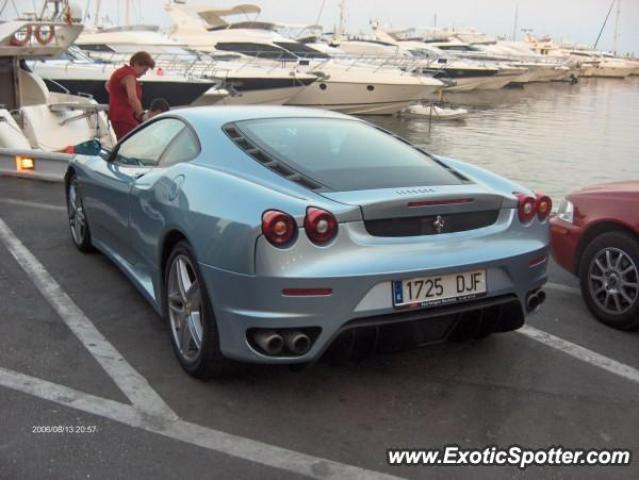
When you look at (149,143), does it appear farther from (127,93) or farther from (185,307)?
(127,93)

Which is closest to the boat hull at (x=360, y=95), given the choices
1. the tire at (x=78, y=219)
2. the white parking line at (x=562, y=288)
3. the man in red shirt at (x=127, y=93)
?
the man in red shirt at (x=127, y=93)

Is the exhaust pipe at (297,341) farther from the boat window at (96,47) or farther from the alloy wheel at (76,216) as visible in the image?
the boat window at (96,47)

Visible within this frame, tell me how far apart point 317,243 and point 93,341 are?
171 cm

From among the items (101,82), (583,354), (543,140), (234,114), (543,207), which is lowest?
(543,140)

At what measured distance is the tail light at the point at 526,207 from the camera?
3.57 m

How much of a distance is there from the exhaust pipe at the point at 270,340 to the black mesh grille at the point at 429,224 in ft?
2.03

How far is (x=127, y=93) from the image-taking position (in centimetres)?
811

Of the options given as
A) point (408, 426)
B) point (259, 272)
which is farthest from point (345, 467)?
point (259, 272)

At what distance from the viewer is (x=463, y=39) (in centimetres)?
8131

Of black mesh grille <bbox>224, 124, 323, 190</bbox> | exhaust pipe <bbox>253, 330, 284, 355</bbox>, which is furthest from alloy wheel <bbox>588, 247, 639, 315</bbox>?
exhaust pipe <bbox>253, 330, 284, 355</bbox>

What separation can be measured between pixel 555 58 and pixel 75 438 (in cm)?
6974

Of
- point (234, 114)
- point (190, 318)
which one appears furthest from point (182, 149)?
point (190, 318)

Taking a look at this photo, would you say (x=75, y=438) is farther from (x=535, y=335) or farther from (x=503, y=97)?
(x=503, y=97)

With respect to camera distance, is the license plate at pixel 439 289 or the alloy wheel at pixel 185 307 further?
the alloy wheel at pixel 185 307
